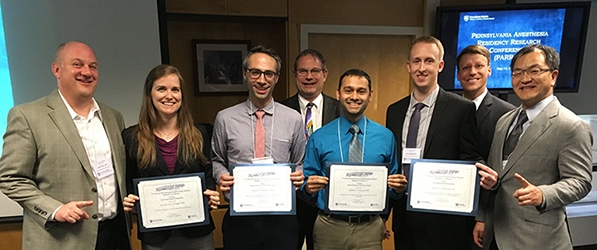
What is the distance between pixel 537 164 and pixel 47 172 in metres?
2.44

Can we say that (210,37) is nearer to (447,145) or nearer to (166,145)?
(166,145)

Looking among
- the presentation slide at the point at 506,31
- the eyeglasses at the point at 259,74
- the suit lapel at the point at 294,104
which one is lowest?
the suit lapel at the point at 294,104

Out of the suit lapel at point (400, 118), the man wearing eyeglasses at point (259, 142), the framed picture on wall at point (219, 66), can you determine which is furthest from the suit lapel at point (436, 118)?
the framed picture on wall at point (219, 66)

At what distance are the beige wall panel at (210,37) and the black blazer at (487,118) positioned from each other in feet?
6.45

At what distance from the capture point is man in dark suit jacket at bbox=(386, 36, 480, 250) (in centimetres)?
190

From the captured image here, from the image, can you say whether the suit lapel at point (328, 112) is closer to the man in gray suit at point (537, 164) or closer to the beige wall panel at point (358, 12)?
the man in gray suit at point (537, 164)

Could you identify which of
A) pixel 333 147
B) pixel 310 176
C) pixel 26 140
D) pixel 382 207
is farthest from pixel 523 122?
pixel 26 140

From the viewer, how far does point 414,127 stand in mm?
1990

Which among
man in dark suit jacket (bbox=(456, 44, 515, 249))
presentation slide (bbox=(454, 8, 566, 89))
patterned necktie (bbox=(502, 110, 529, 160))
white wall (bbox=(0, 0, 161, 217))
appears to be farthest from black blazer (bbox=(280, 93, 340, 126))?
presentation slide (bbox=(454, 8, 566, 89))

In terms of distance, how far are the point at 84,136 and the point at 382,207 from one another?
5.31 feet

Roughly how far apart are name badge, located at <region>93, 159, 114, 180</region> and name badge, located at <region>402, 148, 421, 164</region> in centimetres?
163

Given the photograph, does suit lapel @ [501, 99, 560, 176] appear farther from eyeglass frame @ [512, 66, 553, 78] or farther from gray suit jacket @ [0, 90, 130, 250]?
gray suit jacket @ [0, 90, 130, 250]

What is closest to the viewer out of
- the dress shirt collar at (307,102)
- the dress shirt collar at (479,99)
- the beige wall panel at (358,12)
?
the dress shirt collar at (479,99)

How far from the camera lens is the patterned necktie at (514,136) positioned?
1.78 metres
